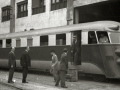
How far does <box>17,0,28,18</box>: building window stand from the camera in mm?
28234

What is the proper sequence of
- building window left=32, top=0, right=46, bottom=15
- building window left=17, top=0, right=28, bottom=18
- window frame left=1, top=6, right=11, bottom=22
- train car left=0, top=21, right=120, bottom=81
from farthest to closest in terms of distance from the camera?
1. window frame left=1, top=6, right=11, bottom=22
2. building window left=17, top=0, right=28, bottom=18
3. building window left=32, top=0, right=46, bottom=15
4. train car left=0, top=21, right=120, bottom=81

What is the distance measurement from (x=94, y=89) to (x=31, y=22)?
17.6 m

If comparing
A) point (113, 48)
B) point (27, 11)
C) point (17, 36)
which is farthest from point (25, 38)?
point (27, 11)

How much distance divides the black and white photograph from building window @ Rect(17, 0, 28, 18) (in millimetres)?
727

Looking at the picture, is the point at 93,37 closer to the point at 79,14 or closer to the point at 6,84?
the point at 6,84

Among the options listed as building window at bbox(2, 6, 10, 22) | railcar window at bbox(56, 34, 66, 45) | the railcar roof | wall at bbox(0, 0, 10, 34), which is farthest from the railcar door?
building window at bbox(2, 6, 10, 22)

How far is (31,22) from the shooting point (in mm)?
26703

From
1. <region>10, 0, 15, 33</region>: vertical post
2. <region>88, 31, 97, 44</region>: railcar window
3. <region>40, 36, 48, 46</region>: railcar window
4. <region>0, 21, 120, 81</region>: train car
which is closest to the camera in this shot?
<region>0, 21, 120, 81</region>: train car

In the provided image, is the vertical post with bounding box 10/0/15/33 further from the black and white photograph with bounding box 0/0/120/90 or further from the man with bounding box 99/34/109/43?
the man with bounding box 99/34/109/43

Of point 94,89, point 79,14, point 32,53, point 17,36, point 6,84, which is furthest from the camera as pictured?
point 79,14

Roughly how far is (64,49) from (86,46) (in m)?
2.54

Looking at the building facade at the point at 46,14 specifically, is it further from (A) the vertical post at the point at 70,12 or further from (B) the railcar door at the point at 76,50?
(B) the railcar door at the point at 76,50

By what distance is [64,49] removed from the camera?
11180mm

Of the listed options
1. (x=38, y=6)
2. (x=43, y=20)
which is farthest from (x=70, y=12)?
(x=38, y=6)
